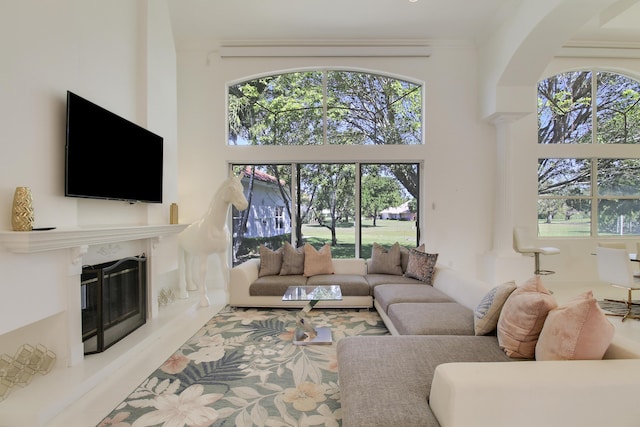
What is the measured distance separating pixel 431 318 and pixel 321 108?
398cm

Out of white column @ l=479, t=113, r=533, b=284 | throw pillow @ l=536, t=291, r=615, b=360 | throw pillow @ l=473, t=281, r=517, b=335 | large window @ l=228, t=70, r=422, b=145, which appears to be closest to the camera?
throw pillow @ l=536, t=291, r=615, b=360

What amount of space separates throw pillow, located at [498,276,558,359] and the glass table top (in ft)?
4.89

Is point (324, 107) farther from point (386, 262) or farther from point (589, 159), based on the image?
point (589, 159)

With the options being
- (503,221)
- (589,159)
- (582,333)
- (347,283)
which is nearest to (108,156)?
(347,283)

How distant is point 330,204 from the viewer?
541cm

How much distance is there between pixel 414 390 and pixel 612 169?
20.9 ft

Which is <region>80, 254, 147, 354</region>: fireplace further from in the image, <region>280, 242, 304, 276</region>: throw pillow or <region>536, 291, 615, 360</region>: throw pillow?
<region>536, 291, 615, 360</region>: throw pillow

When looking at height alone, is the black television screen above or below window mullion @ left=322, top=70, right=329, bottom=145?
below

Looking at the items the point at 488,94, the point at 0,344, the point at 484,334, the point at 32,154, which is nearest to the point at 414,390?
the point at 484,334

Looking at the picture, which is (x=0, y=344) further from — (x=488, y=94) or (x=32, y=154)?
(x=488, y=94)

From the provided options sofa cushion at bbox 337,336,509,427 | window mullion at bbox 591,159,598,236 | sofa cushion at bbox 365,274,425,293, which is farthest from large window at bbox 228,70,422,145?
sofa cushion at bbox 337,336,509,427

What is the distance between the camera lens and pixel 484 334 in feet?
7.29

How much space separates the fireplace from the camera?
8.58 ft

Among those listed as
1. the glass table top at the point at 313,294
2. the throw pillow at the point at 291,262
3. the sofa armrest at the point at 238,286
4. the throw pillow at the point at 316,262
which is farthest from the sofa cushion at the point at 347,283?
the sofa armrest at the point at 238,286
